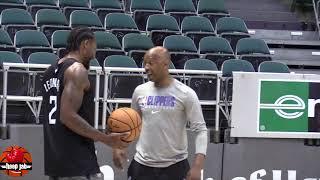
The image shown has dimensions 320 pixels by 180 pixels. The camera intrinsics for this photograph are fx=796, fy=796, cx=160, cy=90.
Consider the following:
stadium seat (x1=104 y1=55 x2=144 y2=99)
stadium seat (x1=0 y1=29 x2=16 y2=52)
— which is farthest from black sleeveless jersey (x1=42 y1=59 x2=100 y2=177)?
stadium seat (x1=0 y1=29 x2=16 y2=52)

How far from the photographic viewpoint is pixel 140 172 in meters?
6.45

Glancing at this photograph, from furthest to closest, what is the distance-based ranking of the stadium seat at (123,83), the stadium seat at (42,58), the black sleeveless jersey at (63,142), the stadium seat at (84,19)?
the stadium seat at (84,19) → the stadium seat at (42,58) → the stadium seat at (123,83) → the black sleeveless jersey at (63,142)

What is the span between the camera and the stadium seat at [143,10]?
14.9 meters

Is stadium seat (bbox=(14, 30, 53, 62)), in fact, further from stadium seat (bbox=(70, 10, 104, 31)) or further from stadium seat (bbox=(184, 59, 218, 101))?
stadium seat (bbox=(184, 59, 218, 101))

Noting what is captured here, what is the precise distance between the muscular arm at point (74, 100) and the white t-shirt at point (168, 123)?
794 millimetres

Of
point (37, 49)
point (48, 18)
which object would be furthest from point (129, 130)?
point (48, 18)

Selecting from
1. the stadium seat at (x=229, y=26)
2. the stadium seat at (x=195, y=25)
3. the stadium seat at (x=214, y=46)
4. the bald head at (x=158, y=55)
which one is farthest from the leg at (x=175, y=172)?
the stadium seat at (x=229, y=26)

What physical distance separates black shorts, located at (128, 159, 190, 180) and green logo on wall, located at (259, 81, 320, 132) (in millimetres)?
4029

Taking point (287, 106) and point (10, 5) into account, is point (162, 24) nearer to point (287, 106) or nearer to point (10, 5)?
point (10, 5)

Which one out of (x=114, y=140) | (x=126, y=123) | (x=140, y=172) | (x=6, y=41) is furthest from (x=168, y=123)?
(x=6, y=41)

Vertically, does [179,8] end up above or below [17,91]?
above

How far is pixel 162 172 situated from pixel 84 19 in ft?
25.6

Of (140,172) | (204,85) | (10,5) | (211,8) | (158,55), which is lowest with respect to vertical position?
(140,172)

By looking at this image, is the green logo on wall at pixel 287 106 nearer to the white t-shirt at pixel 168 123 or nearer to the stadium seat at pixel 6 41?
the stadium seat at pixel 6 41
